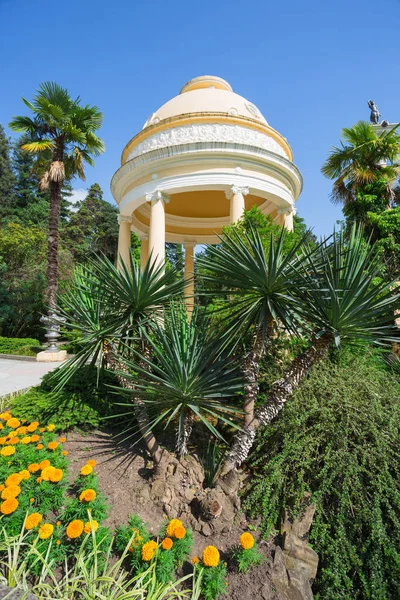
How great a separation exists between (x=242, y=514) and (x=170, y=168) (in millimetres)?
10907

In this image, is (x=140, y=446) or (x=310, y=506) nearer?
(x=310, y=506)

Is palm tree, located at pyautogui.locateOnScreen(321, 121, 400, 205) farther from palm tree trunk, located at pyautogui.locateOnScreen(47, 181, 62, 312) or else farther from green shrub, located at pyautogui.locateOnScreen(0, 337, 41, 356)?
green shrub, located at pyautogui.locateOnScreen(0, 337, 41, 356)

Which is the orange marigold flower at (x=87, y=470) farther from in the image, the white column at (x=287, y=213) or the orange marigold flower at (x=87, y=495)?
the white column at (x=287, y=213)

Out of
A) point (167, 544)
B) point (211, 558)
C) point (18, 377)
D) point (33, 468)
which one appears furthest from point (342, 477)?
point (18, 377)

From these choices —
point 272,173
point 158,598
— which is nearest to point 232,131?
point 272,173

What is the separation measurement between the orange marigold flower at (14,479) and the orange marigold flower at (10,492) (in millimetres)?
50

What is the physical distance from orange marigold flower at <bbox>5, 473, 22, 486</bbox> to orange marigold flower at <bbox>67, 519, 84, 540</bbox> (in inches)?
31.7

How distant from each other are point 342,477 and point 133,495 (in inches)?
99.7

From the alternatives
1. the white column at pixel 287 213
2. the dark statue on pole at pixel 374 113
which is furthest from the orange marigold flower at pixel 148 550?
the dark statue on pole at pixel 374 113

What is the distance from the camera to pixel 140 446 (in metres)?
4.86

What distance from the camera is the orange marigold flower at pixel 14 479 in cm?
330

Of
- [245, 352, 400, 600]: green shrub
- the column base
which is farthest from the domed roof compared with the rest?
[245, 352, 400, 600]: green shrub

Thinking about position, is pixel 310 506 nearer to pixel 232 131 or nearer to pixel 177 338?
pixel 177 338

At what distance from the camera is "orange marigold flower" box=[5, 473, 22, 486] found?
330cm
